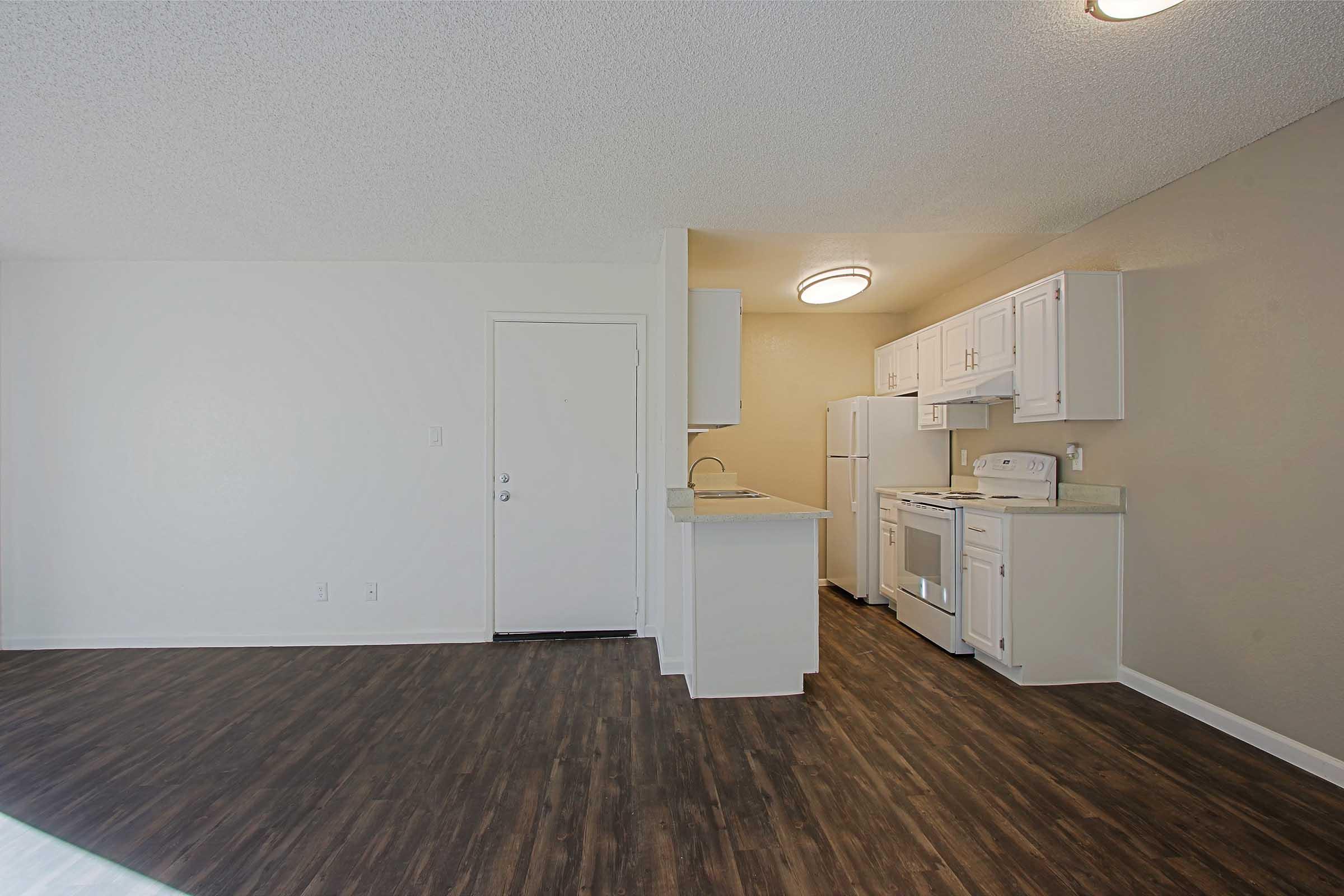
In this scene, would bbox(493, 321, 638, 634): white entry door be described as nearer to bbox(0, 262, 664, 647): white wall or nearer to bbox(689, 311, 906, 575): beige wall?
bbox(0, 262, 664, 647): white wall

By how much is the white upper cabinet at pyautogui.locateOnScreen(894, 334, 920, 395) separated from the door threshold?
2.91 m

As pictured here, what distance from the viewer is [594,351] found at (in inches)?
163

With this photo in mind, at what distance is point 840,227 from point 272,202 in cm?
298

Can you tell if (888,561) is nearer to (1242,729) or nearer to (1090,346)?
(1090,346)

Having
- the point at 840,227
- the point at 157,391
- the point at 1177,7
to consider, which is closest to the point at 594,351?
the point at 840,227

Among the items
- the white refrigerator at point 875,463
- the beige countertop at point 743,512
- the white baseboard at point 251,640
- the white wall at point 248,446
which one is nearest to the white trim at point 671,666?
the white wall at point 248,446

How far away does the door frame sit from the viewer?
4094mm

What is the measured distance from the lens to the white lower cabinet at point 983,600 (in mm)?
3328

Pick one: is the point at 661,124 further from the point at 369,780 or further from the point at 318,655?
the point at 318,655

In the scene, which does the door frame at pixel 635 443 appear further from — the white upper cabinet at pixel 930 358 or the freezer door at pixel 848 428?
the white upper cabinet at pixel 930 358

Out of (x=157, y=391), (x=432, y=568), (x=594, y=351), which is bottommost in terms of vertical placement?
(x=432, y=568)

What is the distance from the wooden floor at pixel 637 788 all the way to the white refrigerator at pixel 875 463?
159 centimetres

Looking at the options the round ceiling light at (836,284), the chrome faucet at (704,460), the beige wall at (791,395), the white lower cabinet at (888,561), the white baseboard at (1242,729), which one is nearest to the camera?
the white baseboard at (1242,729)

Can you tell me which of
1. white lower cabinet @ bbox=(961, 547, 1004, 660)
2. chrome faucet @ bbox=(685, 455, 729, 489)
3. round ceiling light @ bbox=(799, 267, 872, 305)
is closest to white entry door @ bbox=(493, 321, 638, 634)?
chrome faucet @ bbox=(685, 455, 729, 489)
